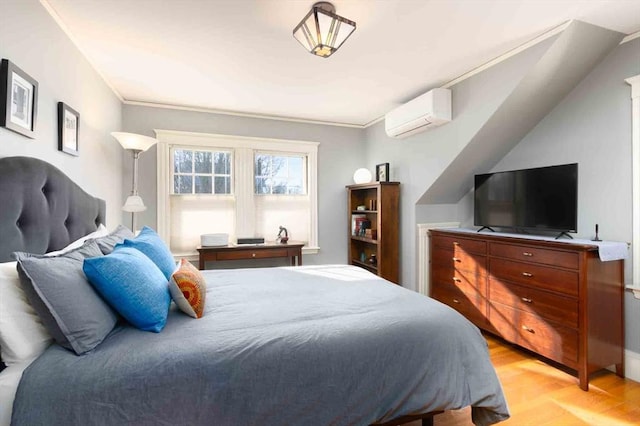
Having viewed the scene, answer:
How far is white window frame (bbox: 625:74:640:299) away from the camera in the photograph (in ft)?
7.28

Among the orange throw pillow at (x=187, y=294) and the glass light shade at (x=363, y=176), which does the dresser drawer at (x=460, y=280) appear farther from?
the orange throw pillow at (x=187, y=294)

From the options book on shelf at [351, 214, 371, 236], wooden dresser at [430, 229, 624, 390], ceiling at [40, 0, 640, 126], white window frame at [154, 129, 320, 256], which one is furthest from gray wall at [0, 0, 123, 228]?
wooden dresser at [430, 229, 624, 390]

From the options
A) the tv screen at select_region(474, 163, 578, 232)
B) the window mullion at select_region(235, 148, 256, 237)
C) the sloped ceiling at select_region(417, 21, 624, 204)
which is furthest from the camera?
the window mullion at select_region(235, 148, 256, 237)

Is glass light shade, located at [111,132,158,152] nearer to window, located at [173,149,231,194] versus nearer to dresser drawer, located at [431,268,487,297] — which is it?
window, located at [173,149,231,194]

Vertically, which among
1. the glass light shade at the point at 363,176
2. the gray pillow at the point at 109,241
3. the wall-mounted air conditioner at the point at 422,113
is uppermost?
the wall-mounted air conditioner at the point at 422,113

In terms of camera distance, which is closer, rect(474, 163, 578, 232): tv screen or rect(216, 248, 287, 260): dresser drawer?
rect(474, 163, 578, 232): tv screen

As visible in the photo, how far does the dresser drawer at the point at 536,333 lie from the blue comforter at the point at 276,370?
1.14m

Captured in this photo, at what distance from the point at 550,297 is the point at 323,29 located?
98.1 inches

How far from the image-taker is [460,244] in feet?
10.4

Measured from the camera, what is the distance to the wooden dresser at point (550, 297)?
2.16m

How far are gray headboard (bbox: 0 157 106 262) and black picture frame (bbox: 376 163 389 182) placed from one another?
3163mm

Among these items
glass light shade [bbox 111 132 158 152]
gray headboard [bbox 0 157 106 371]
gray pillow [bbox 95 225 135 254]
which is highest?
glass light shade [bbox 111 132 158 152]

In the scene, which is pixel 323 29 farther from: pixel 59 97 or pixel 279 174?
pixel 279 174

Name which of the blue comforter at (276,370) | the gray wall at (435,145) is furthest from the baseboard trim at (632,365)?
the gray wall at (435,145)
